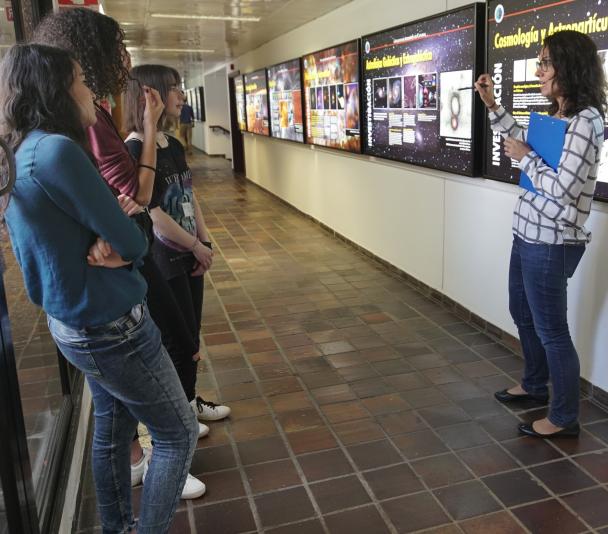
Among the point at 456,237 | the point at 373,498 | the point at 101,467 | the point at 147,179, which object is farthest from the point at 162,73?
the point at 456,237

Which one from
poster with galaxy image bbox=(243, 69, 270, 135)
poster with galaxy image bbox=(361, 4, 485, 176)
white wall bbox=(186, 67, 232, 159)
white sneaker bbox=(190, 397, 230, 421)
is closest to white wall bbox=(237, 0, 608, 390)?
poster with galaxy image bbox=(361, 4, 485, 176)

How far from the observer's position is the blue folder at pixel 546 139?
2238mm

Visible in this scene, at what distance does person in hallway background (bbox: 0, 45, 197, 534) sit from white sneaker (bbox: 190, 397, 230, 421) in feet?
4.06

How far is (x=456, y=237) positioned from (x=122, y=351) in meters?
3.08

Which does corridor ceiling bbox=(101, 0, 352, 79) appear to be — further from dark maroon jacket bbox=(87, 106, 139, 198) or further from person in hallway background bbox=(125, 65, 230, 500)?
dark maroon jacket bbox=(87, 106, 139, 198)

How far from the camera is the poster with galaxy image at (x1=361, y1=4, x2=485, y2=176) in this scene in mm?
3686

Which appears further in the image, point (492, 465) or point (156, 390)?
point (492, 465)

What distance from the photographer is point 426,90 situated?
4.21 metres

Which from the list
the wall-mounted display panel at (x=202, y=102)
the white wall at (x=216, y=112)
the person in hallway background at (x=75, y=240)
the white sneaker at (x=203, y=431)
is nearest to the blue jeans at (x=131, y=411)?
the person in hallway background at (x=75, y=240)

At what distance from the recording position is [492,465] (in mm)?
2416

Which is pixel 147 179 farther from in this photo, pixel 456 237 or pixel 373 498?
pixel 456 237

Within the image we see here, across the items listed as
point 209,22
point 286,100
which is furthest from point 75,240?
point 286,100

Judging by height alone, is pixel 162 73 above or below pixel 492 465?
above

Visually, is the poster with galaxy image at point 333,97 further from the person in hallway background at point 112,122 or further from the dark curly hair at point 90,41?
the dark curly hair at point 90,41
